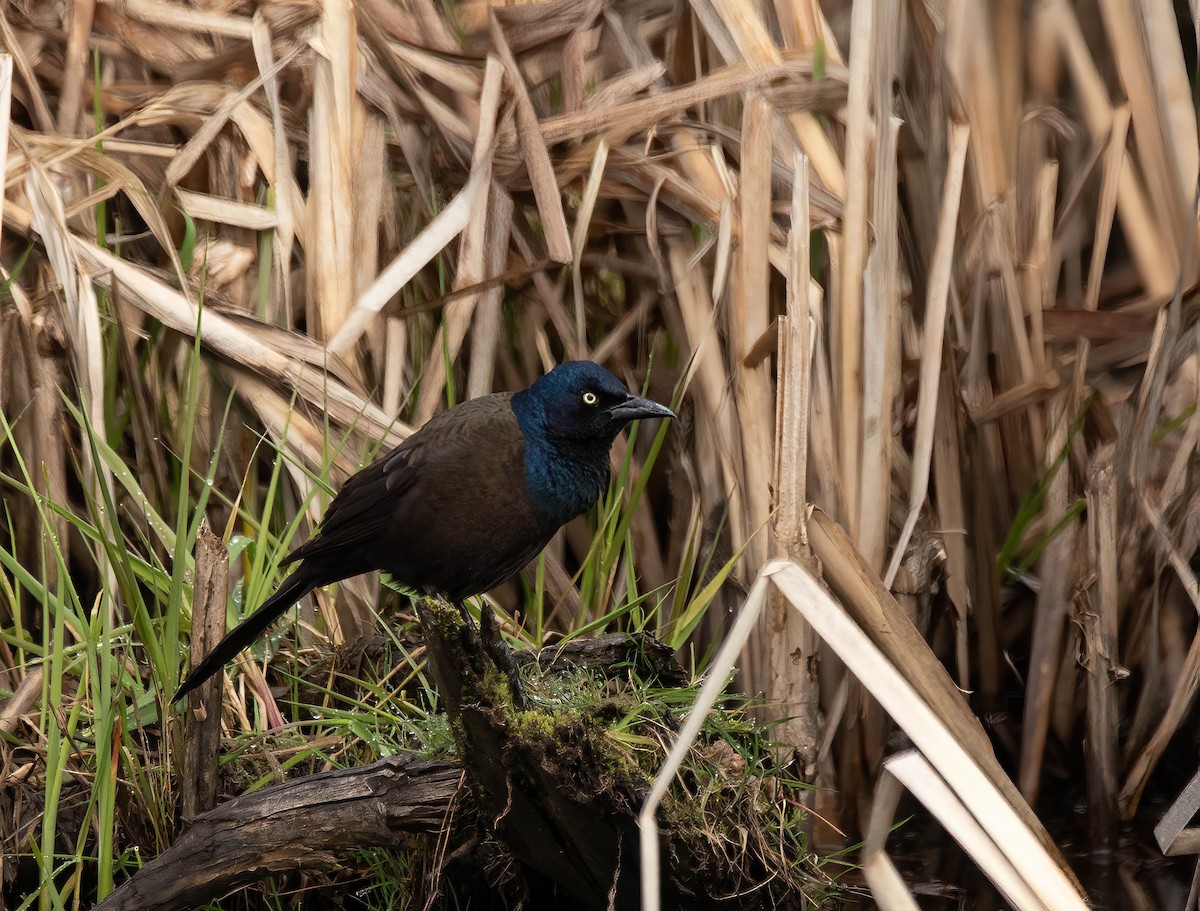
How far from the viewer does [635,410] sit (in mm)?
3078

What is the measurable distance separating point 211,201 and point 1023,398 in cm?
221

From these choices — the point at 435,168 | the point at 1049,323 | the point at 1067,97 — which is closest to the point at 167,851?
the point at 435,168

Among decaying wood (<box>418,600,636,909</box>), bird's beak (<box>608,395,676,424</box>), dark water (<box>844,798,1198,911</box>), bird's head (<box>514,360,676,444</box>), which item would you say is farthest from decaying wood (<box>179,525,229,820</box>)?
dark water (<box>844,798,1198,911</box>)

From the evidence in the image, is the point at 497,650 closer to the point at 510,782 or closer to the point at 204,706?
the point at 510,782

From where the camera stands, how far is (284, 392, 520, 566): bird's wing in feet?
9.84

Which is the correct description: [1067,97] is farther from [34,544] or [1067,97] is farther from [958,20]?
[34,544]

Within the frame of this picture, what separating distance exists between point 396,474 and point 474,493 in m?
0.18

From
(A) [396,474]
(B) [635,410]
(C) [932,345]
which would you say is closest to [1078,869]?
(C) [932,345]

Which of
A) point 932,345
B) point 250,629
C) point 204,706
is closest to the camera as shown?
point 204,706

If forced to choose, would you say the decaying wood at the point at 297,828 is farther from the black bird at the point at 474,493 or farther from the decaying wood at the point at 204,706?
the black bird at the point at 474,493

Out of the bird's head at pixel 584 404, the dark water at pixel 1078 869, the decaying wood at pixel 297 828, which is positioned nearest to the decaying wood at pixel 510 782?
the decaying wood at pixel 297 828

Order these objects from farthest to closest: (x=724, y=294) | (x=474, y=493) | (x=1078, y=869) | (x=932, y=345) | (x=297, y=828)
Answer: (x=724, y=294)
(x=1078, y=869)
(x=932, y=345)
(x=474, y=493)
(x=297, y=828)

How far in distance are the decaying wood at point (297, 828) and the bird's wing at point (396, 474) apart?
1.94ft

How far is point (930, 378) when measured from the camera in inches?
123
